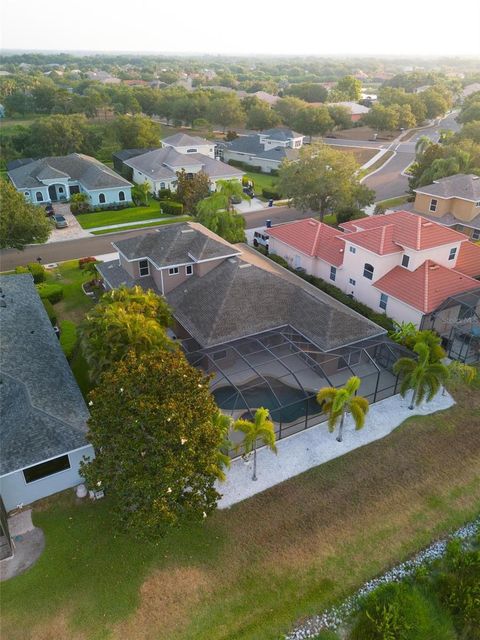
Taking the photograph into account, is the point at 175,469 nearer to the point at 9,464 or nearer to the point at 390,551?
the point at 9,464

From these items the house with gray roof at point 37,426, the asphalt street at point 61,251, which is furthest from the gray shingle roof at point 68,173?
the house with gray roof at point 37,426

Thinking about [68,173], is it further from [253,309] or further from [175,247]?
[253,309]

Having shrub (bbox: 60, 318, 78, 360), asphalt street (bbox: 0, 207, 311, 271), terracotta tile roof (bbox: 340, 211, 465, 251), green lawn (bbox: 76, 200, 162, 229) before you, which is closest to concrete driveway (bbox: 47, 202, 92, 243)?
green lawn (bbox: 76, 200, 162, 229)

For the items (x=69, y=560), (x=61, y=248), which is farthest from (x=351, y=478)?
(x=61, y=248)

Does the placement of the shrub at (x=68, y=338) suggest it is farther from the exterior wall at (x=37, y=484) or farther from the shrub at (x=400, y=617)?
the shrub at (x=400, y=617)

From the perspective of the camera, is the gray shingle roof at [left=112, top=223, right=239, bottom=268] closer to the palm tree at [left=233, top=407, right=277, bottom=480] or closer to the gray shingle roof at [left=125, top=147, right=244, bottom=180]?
the palm tree at [left=233, top=407, right=277, bottom=480]

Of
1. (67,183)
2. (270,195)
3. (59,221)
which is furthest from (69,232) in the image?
(270,195)
